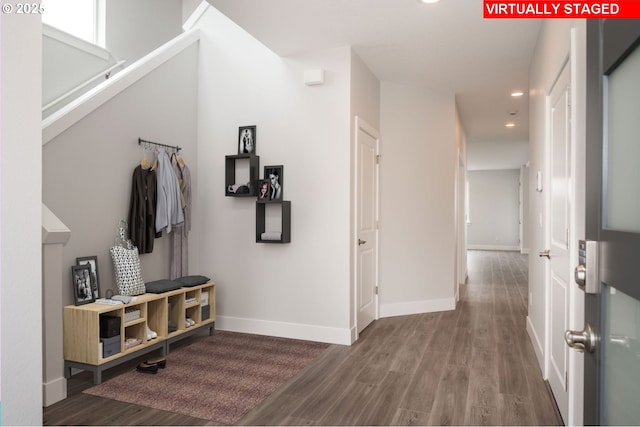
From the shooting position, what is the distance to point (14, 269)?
1.48 m

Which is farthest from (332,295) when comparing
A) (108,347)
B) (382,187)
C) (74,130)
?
(74,130)

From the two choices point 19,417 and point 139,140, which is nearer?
point 19,417

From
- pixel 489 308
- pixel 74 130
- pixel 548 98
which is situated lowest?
pixel 489 308

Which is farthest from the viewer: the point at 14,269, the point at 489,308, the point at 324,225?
the point at 489,308

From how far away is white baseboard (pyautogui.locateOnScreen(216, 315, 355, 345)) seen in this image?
12.7 feet

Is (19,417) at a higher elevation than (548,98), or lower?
lower

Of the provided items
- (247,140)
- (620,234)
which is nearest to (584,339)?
(620,234)

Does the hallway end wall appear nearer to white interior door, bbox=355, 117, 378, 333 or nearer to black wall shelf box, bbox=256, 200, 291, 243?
white interior door, bbox=355, 117, 378, 333

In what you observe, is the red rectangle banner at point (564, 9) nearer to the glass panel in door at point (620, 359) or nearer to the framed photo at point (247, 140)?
the glass panel in door at point (620, 359)

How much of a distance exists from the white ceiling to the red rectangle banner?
339 millimetres

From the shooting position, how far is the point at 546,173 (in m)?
3.10

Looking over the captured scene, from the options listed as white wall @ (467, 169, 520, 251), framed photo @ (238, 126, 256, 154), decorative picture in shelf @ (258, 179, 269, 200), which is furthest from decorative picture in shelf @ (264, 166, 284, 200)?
white wall @ (467, 169, 520, 251)

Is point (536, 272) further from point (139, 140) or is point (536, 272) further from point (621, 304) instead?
point (139, 140)

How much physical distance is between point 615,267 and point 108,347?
2.98 m
